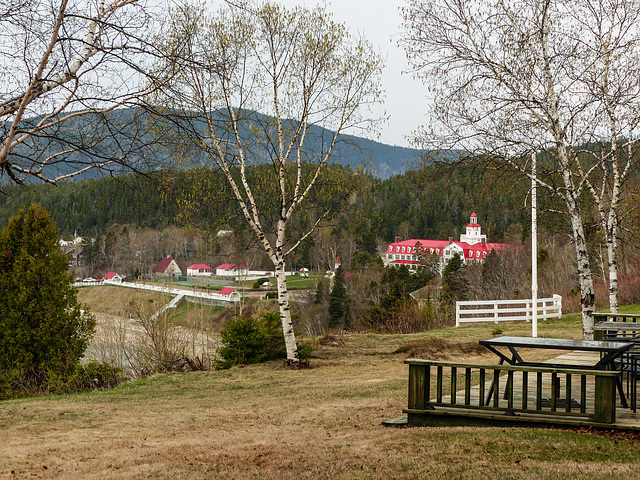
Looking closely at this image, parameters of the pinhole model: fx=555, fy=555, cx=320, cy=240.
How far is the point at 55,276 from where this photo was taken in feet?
55.3

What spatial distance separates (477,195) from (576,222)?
1831mm

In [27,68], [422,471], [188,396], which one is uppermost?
[27,68]

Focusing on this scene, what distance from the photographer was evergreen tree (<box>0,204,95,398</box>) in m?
15.8

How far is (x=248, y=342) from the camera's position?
14617 mm

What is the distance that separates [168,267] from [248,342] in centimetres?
8276

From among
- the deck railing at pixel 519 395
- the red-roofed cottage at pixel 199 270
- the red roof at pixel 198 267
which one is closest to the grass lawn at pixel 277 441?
the deck railing at pixel 519 395

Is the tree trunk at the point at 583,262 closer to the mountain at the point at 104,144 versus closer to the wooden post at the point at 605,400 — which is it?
the wooden post at the point at 605,400

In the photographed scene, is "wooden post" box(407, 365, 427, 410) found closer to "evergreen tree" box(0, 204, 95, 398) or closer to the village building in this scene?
"evergreen tree" box(0, 204, 95, 398)

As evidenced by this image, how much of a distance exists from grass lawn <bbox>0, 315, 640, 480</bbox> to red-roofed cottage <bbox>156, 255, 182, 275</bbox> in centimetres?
7998

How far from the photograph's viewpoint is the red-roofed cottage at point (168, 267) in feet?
293

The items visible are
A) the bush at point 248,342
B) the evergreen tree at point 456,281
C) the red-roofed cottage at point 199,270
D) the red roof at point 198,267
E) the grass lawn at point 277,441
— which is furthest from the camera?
the red roof at point 198,267

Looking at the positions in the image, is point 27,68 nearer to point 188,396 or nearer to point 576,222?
point 188,396

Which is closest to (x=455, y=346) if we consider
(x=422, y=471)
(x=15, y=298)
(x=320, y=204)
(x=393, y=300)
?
(x=320, y=204)

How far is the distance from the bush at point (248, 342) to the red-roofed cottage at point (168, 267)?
74.9m
